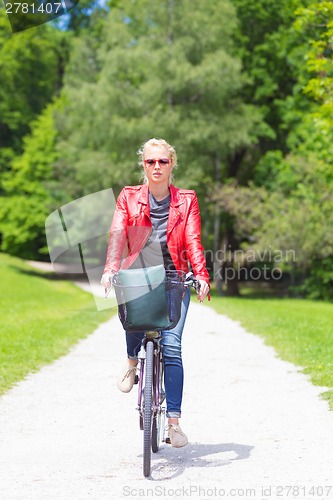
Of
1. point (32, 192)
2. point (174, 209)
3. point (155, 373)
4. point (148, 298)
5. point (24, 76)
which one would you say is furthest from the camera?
point (24, 76)

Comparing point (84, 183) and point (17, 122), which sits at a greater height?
point (17, 122)

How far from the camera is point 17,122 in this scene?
49.2 m

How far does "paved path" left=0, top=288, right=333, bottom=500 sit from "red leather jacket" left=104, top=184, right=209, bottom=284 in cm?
124

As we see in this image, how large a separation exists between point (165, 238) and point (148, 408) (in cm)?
110

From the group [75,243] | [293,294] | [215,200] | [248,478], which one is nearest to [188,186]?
[215,200]

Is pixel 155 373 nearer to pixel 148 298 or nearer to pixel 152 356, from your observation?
pixel 152 356

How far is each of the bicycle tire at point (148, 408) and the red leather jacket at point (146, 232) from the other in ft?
1.87

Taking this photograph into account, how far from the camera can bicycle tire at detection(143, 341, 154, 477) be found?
4.48 metres

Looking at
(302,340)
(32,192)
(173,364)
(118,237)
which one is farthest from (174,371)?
(32,192)

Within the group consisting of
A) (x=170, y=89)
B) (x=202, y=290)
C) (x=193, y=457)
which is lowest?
(x=193, y=457)

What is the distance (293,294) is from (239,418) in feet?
89.8

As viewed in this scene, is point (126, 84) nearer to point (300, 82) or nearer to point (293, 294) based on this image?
point (300, 82)

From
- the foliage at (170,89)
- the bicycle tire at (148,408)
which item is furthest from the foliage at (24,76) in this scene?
the bicycle tire at (148,408)

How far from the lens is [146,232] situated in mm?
5020
